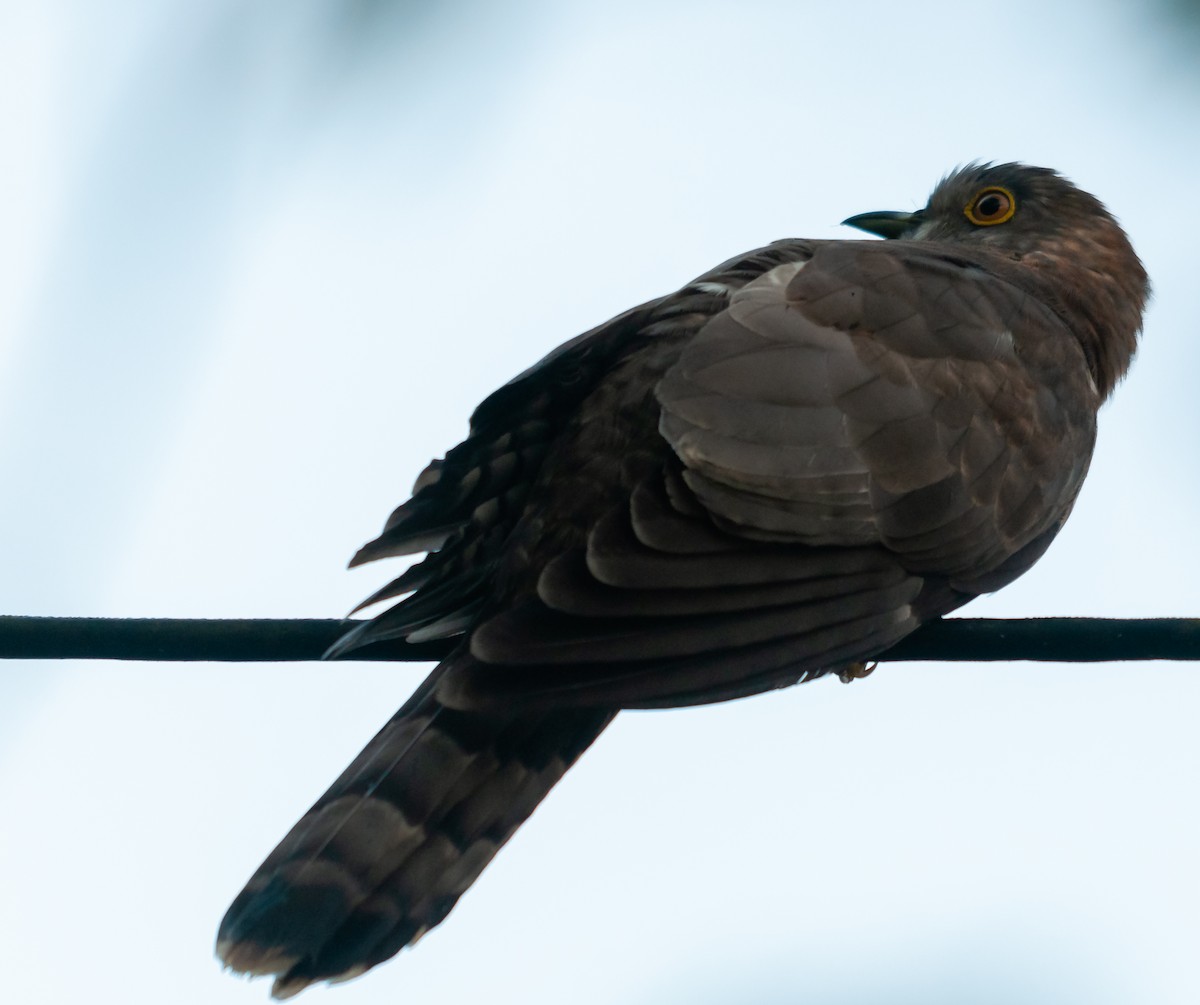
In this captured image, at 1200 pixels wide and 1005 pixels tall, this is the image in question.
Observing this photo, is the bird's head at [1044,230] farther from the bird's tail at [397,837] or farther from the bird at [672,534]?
the bird's tail at [397,837]

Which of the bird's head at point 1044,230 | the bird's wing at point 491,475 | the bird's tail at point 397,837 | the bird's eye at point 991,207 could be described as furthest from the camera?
the bird's eye at point 991,207

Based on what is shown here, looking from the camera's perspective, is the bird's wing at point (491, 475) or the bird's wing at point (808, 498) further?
the bird's wing at point (491, 475)

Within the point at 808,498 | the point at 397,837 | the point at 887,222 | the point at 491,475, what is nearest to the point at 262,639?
the point at 397,837

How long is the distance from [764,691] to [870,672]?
1.06 metres

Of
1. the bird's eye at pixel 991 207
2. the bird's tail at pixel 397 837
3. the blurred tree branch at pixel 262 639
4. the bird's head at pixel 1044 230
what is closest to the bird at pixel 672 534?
the bird's tail at pixel 397 837

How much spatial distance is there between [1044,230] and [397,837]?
3.61 meters

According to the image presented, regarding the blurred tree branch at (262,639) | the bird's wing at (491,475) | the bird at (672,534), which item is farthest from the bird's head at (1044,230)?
the blurred tree branch at (262,639)

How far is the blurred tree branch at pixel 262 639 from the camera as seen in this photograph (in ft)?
9.21

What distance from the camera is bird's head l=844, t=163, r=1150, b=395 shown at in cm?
552

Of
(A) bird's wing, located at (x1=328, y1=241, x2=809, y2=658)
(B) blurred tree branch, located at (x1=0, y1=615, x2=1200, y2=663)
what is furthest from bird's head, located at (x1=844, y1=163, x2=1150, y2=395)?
(B) blurred tree branch, located at (x1=0, y1=615, x2=1200, y2=663)

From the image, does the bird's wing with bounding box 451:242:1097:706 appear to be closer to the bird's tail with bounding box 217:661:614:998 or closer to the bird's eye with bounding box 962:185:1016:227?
the bird's tail with bounding box 217:661:614:998

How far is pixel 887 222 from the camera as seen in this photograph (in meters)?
6.08

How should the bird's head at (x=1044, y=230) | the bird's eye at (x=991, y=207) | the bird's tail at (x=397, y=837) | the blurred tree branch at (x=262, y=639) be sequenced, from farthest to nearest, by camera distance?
1. the bird's eye at (x=991, y=207)
2. the bird's head at (x=1044, y=230)
3. the bird's tail at (x=397, y=837)
4. the blurred tree branch at (x=262, y=639)

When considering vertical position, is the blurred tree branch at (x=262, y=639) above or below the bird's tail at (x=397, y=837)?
above
